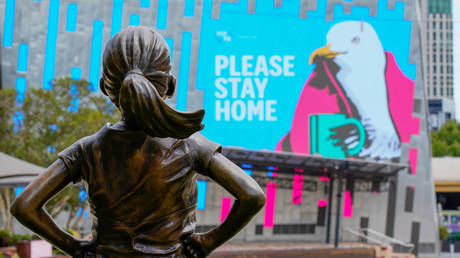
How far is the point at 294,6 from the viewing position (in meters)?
25.7

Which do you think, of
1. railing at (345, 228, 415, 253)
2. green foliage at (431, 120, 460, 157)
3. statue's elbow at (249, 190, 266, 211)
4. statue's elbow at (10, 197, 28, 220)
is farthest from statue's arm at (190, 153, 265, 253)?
green foliage at (431, 120, 460, 157)

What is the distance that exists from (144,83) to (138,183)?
1.26ft

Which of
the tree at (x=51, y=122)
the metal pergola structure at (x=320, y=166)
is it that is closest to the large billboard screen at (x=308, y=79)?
the metal pergola structure at (x=320, y=166)

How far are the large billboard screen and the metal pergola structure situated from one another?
0.59 metres

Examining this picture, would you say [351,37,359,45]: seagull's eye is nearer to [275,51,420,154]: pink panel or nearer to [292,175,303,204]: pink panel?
[275,51,420,154]: pink panel

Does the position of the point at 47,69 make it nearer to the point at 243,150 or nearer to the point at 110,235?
the point at 243,150

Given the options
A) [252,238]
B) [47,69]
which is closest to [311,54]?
[252,238]

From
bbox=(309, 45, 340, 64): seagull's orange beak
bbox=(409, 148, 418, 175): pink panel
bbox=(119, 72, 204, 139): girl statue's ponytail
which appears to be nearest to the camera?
bbox=(119, 72, 204, 139): girl statue's ponytail

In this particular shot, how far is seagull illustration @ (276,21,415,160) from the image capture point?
2550 centimetres

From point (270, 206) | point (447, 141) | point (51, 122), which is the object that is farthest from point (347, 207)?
point (447, 141)

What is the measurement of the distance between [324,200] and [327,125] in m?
3.46

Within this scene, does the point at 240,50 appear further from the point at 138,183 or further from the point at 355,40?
the point at 138,183

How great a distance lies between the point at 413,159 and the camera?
2717 centimetres

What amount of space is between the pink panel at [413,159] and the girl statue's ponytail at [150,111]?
26.3 m
